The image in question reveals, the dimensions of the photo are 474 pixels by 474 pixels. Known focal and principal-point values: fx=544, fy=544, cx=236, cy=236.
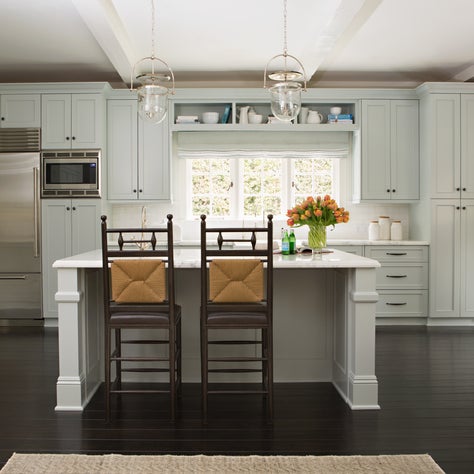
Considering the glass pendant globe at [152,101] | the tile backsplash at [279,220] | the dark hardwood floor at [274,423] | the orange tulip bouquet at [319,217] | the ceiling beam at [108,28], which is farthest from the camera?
the tile backsplash at [279,220]

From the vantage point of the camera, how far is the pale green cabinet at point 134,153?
20.0ft

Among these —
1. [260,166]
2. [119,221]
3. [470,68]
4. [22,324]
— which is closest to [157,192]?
[119,221]

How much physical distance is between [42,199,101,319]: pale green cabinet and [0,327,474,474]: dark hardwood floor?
6.16 feet

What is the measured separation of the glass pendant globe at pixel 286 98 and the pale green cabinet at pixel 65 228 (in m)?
3.17

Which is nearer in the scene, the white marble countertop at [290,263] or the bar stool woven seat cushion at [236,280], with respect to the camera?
the bar stool woven seat cushion at [236,280]

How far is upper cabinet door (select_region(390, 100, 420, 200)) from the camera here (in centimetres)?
614

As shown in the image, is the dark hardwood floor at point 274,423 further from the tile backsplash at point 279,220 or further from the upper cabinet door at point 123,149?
the tile backsplash at point 279,220

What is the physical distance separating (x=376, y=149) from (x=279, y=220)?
138cm

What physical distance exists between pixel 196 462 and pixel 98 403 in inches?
44.2

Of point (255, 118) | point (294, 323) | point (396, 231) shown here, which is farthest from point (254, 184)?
point (294, 323)

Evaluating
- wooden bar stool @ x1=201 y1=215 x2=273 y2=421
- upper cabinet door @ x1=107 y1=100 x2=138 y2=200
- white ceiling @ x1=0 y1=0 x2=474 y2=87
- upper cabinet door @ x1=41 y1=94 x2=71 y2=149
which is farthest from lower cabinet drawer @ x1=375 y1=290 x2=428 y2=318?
upper cabinet door @ x1=41 y1=94 x2=71 y2=149

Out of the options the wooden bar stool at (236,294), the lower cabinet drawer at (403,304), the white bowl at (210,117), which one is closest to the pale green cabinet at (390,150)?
the lower cabinet drawer at (403,304)

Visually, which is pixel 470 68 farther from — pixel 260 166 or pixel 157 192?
pixel 157 192

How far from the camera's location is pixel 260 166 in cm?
661
